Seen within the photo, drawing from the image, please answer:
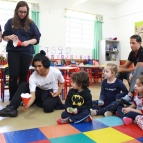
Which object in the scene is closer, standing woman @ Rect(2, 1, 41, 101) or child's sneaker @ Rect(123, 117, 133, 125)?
child's sneaker @ Rect(123, 117, 133, 125)

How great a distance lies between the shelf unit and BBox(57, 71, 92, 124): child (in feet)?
15.4

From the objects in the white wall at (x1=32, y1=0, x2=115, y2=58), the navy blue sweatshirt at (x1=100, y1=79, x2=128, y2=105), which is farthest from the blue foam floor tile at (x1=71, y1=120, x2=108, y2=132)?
the white wall at (x1=32, y1=0, x2=115, y2=58)

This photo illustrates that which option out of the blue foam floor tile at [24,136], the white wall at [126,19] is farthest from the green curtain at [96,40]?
the blue foam floor tile at [24,136]

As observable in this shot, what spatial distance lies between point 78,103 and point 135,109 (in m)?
0.61

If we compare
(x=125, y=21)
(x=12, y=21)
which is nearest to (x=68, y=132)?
(x=12, y=21)

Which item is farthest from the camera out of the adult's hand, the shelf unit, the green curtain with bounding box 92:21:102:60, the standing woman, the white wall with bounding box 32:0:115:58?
the green curtain with bounding box 92:21:102:60

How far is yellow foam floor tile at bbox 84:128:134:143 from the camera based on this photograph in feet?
4.67

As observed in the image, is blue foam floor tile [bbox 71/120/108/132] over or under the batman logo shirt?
under

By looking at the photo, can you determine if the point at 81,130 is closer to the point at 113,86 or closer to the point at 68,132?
the point at 68,132

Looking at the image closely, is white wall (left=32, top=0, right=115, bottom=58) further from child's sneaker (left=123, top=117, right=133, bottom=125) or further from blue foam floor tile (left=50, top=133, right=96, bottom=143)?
blue foam floor tile (left=50, top=133, right=96, bottom=143)

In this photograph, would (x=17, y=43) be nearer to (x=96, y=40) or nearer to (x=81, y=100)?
(x=81, y=100)

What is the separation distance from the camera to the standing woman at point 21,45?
2336mm

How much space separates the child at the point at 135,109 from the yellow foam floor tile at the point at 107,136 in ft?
0.91

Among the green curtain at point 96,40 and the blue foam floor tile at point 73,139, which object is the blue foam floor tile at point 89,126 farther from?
the green curtain at point 96,40
